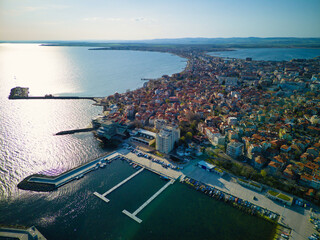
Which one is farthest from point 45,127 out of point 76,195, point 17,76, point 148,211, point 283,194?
point 17,76

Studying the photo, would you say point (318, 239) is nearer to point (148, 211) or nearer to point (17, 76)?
point (148, 211)

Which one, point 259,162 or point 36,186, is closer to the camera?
point 36,186

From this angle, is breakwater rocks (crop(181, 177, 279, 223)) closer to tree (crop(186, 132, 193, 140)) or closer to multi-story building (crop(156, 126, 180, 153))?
multi-story building (crop(156, 126, 180, 153))

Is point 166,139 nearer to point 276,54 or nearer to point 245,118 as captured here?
point 245,118

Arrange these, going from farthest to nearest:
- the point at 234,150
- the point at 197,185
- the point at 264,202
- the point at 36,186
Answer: the point at 234,150 → the point at 36,186 → the point at 197,185 → the point at 264,202

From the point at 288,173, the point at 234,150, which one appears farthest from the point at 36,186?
the point at 288,173

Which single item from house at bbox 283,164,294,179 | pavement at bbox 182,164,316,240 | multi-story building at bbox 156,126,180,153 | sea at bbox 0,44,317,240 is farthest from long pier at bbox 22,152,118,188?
house at bbox 283,164,294,179
